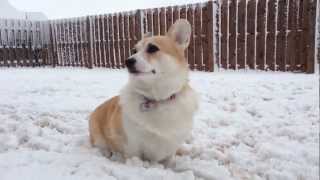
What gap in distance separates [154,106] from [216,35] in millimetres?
5795

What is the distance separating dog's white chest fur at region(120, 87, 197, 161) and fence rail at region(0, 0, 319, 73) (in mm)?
4886

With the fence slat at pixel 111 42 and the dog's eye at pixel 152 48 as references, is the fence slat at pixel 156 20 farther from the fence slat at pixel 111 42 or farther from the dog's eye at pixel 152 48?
the dog's eye at pixel 152 48

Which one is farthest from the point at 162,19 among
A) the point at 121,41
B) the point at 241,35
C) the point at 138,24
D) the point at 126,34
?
the point at 241,35

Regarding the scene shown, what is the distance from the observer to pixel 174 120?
2102 millimetres

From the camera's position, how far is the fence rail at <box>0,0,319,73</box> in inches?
259

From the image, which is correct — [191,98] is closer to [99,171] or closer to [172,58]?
[172,58]

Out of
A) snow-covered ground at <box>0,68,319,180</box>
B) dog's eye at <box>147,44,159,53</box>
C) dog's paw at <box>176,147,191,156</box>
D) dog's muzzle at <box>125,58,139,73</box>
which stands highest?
dog's eye at <box>147,44,159,53</box>

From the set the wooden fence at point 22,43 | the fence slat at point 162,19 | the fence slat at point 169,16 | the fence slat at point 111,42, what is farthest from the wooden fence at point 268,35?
the wooden fence at point 22,43

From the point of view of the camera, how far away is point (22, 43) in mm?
11680

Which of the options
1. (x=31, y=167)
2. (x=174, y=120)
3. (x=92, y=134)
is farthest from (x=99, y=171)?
(x=92, y=134)

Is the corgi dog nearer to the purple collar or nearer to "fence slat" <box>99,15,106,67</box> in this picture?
the purple collar

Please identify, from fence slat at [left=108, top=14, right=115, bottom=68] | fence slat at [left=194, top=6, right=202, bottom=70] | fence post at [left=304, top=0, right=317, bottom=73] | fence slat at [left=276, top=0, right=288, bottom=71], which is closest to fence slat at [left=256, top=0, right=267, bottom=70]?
fence slat at [left=276, top=0, right=288, bottom=71]

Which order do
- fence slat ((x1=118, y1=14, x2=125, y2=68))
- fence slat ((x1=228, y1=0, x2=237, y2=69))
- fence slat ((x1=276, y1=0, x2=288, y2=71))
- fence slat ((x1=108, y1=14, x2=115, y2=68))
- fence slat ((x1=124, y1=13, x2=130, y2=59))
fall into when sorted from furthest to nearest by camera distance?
fence slat ((x1=108, y1=14, x2=115, y2=68)) < fence slat ((x1=118, y1=14, x2=125, y2=68)) < fence slat ((x1=124, y1=13, x2=130, y2=59)) < fence slat ((x1=228, y1=0, x2=237, y2=69)) < fence slat ((x1=276, y1=0, x2=288, y2=71))

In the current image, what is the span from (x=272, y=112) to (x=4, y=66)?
979cm
